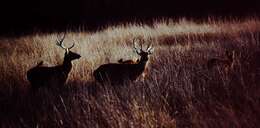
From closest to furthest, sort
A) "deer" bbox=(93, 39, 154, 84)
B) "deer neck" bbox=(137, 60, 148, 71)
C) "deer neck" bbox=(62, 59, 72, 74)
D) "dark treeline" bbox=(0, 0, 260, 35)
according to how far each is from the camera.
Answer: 1. "deer" bbox=(93, 39, 154, 84)
2. "deer neck" bbox=(137, 60, 148, 71)
3. "deer neck" bbox=(62, 59, 72, 74)
4. "dark treeline" bbox=(0, 0, 260, 35)

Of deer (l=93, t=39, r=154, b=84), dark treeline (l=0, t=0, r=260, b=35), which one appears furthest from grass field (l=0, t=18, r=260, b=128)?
dark treeline (l=0, t=0, r=260, b=35)

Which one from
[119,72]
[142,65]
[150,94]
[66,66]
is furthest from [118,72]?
[150,94]

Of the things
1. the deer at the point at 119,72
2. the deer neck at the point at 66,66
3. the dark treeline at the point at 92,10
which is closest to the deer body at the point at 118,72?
the deer at the point at 119,72

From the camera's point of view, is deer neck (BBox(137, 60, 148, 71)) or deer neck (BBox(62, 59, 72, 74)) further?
deer neck (BBox(62, 59, 72, 74))

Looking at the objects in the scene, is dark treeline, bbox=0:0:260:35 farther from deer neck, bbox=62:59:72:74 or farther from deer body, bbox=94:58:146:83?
deer body, bbox=94:58:146:83

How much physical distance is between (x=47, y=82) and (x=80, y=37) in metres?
3.90

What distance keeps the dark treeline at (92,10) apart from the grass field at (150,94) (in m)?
5.12

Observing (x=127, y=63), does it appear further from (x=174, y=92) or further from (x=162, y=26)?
(x=162, y=26)

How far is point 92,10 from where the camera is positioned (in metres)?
12.9

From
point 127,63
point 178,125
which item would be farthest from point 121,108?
point 127,63

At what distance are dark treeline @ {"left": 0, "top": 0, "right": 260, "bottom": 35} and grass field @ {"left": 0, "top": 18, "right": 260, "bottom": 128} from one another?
512cm

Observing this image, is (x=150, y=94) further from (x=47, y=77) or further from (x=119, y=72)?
(x=47, y=77)

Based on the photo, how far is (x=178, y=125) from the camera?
326 centimetres

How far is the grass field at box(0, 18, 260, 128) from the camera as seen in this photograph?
3.24 metres
